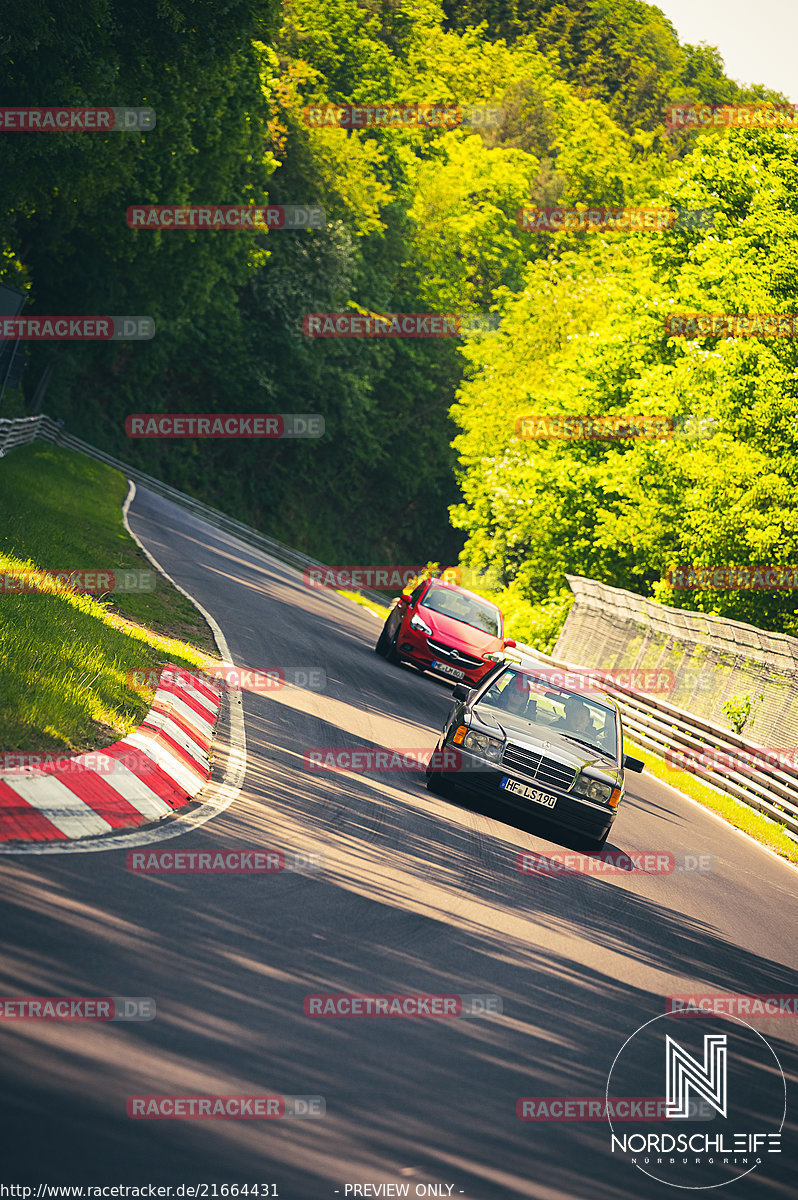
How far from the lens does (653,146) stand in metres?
96.1

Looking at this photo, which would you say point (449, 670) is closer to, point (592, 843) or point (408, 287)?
point (592, 843)

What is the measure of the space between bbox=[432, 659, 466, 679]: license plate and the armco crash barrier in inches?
410

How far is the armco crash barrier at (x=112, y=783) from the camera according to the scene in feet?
22.3

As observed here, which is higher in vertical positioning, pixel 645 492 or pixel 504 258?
pixel 504 258

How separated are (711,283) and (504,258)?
41109 mm

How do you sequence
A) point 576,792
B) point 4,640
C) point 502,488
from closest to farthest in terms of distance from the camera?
point 4,640 → point 576,792 → point 502,488

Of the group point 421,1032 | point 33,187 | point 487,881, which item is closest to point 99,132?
point 33,187

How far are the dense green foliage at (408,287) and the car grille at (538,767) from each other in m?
17.6

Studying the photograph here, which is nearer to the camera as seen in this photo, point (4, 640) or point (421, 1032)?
point (421, 1032)

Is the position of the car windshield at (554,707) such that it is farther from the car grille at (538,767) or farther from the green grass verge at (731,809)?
the green grass verge at (731,809)

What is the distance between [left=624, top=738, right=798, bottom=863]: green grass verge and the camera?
18.2m

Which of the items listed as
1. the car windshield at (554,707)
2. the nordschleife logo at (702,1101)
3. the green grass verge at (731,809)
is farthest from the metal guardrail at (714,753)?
the nordschleife logo at (702,1101)

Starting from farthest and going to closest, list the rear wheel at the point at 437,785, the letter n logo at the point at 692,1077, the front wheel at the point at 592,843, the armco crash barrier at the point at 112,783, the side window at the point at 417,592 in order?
the side window at the point at 417,592 → the rear wheel at the point at 437,785 → the front wheel at the point at 592,843 → the armco crash barrier at the point at 112,783 → the letter n logo at the point at 692,1077

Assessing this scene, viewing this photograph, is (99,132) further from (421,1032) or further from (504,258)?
(504,258)
